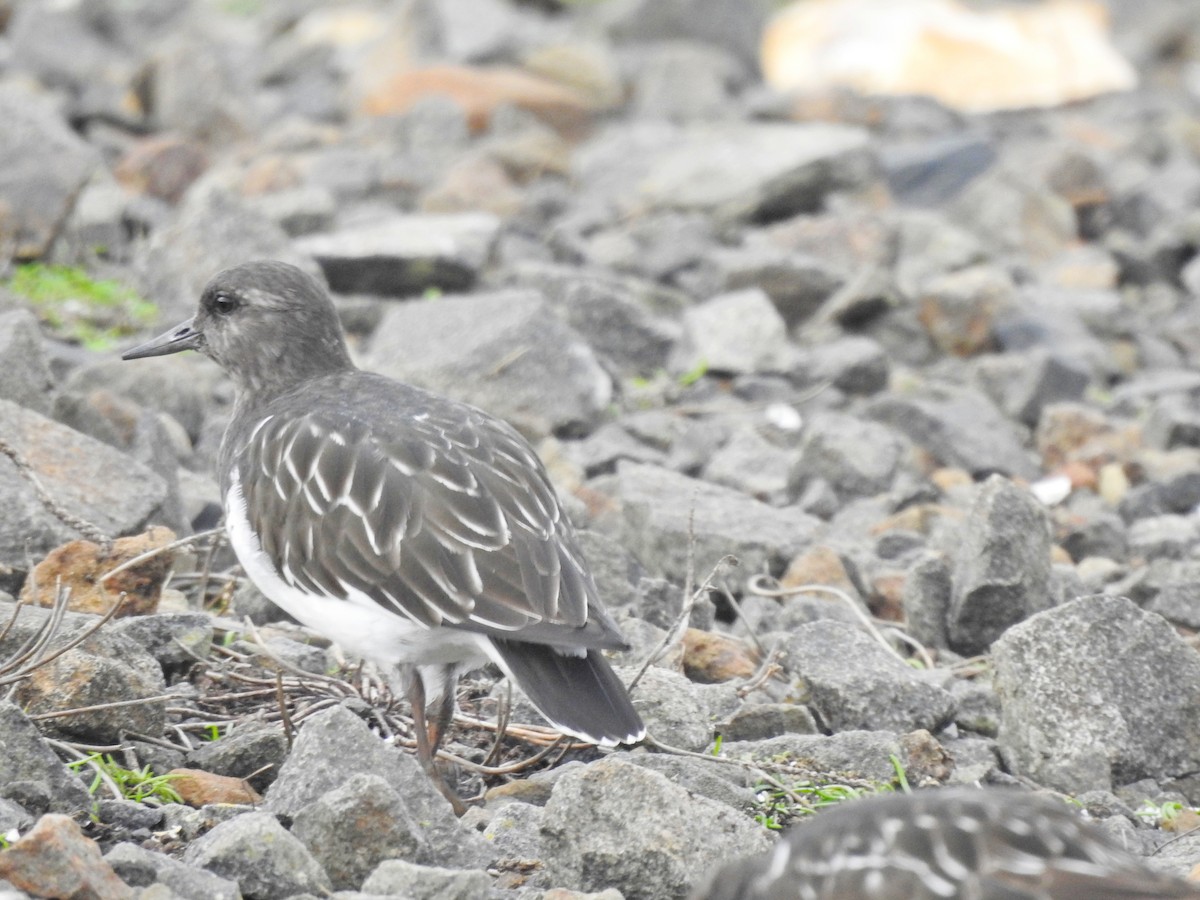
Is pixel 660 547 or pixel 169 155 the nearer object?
pixel 660 547

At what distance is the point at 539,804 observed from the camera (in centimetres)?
456

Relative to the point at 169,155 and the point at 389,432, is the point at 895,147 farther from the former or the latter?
the point at 389,432

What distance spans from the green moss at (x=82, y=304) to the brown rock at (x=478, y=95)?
460 cm

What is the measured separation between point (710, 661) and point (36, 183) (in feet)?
17.0

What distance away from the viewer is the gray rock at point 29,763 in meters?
4.01

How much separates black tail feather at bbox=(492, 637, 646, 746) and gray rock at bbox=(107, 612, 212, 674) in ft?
3.29

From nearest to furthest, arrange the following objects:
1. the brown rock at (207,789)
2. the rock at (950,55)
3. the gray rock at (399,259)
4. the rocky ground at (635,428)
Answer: the rocky ground at (635,428)
the brown rock at (207,789)
the gray rock at (399,259)
the rock at (950,55)

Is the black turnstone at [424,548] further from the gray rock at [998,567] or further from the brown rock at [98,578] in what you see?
the gray rock at [998,567]

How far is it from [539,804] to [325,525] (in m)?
0.89

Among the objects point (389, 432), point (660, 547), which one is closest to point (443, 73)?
point (660, 547)

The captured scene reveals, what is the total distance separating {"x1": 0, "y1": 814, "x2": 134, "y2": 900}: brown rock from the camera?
3426 millimetres

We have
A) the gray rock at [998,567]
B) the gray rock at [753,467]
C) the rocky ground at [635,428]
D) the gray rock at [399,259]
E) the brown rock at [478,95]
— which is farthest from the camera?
the brown rock at [478,95]

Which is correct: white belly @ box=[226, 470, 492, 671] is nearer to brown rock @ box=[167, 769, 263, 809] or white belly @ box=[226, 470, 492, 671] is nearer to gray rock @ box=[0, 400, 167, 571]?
brown rock @ box=[167, 769, 263, 809]

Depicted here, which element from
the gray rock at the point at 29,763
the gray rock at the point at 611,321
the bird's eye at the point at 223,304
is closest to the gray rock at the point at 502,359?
the gray rock at the point at 611,321
